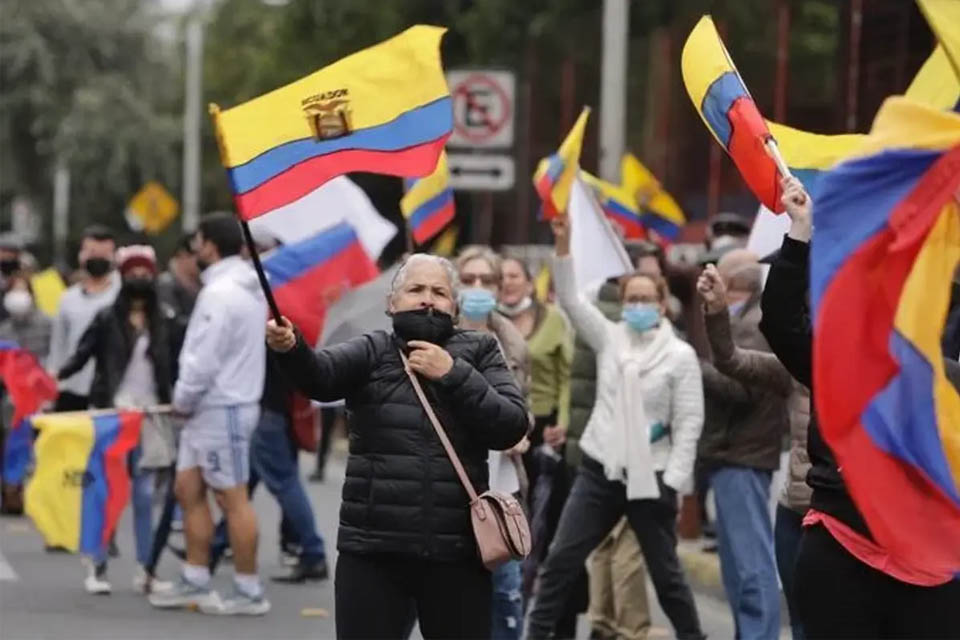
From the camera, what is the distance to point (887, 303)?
5863mm

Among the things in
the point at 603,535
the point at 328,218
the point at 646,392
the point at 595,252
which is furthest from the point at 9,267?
the point at 646,392

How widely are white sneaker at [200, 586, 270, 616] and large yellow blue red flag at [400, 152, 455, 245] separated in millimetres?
2027

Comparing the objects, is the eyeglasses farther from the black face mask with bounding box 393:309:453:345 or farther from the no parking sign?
the no parking sign

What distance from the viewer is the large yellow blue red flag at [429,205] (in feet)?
44.1

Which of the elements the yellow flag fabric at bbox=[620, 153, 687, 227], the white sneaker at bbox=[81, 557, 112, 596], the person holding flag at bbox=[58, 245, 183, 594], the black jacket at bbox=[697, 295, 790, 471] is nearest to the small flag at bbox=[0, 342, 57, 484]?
the person holding flag at bbox=[58, 245, 183, 594]

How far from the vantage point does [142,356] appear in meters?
13.7

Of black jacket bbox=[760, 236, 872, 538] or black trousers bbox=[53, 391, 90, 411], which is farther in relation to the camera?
black trousers bbox=[53, 391, 90, 411]

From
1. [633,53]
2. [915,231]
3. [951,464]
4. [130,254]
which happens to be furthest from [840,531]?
[633,53]

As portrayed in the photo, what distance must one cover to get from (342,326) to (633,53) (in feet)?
33.2

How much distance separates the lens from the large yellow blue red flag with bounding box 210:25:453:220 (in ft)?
26.8

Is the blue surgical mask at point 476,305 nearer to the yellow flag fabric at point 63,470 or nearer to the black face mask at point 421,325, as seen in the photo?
the black face mask at point 421,325

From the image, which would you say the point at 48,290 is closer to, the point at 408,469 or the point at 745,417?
the point at 745,417

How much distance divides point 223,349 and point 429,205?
171 cm

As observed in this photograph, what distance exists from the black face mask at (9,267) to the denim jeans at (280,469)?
562 cm
